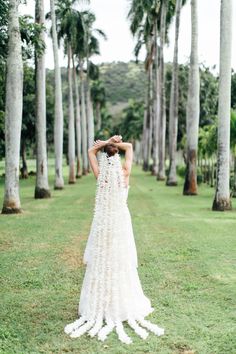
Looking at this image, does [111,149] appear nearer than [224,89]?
Yes

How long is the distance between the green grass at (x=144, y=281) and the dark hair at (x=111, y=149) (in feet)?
7.15

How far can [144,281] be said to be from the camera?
945 centimetres

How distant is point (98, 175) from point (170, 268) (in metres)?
3.72

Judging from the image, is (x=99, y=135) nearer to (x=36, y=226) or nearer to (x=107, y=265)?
(x=36, y=226)

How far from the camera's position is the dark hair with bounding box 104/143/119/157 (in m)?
7.25

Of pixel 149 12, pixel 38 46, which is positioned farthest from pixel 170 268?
pixel 149 12

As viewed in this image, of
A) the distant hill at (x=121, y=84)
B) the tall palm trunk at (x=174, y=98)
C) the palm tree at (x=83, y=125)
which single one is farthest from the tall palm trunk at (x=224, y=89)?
the distant hill at (x=121, y=84)

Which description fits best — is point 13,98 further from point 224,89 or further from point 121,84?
point 121,84

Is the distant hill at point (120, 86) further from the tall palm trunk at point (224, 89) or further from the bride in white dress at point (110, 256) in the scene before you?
the bride in white dress at point (110, 256)

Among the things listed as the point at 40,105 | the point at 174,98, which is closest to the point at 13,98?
the point at 40,105

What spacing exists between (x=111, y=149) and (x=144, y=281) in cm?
306

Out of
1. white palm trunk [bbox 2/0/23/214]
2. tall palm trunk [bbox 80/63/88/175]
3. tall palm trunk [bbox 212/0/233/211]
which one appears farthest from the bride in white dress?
tall palm trunk [bbox 80/63/88/175]

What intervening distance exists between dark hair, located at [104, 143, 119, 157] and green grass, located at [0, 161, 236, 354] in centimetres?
218

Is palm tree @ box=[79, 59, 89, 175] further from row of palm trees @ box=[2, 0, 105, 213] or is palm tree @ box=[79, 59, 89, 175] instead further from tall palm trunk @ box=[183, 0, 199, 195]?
tall palm trunk @ box=[183, 0, 199, 195]
